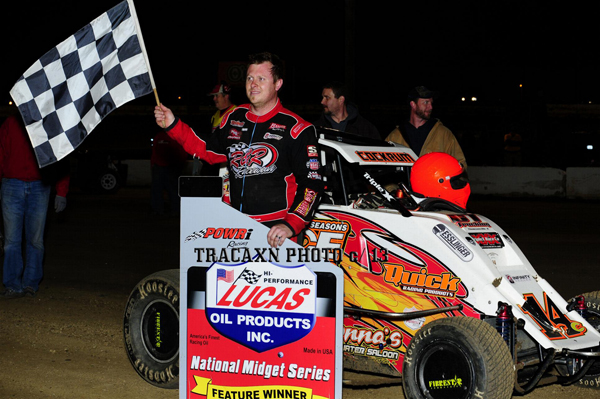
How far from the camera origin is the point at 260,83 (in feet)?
13.4

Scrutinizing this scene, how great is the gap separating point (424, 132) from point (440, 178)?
167cm

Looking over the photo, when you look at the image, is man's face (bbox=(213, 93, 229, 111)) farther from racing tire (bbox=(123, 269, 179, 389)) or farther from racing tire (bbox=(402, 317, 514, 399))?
racing tire (bbox=(402, 317, 514, 399))

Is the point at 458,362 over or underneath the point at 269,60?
underneath

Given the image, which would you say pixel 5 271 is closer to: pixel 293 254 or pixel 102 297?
pixel 102 297

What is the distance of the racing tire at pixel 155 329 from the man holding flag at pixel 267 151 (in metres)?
0.74

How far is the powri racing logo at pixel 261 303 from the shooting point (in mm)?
3594

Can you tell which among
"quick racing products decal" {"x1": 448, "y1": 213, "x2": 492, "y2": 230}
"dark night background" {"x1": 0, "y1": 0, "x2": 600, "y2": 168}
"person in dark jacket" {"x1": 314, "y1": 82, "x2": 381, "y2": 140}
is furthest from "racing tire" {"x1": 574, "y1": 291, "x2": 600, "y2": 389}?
"dark night background" {"x1": 0, "y1": 0, "x2": 600, "y2": 168}

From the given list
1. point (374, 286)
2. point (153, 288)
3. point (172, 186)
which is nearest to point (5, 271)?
point (153, 288)

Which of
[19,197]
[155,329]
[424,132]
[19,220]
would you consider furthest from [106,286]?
[424,132]

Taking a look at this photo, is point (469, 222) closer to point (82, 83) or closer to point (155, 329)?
point (155, 329)

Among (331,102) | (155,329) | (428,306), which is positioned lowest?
(155,329)

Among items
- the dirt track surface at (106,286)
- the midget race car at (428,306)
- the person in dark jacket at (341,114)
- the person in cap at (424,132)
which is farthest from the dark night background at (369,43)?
the midget race car at (428,306)

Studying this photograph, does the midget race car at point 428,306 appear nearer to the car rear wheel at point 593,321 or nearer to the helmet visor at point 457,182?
the car rear wheel at point 593,321

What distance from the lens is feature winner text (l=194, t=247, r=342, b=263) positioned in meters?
3.62
